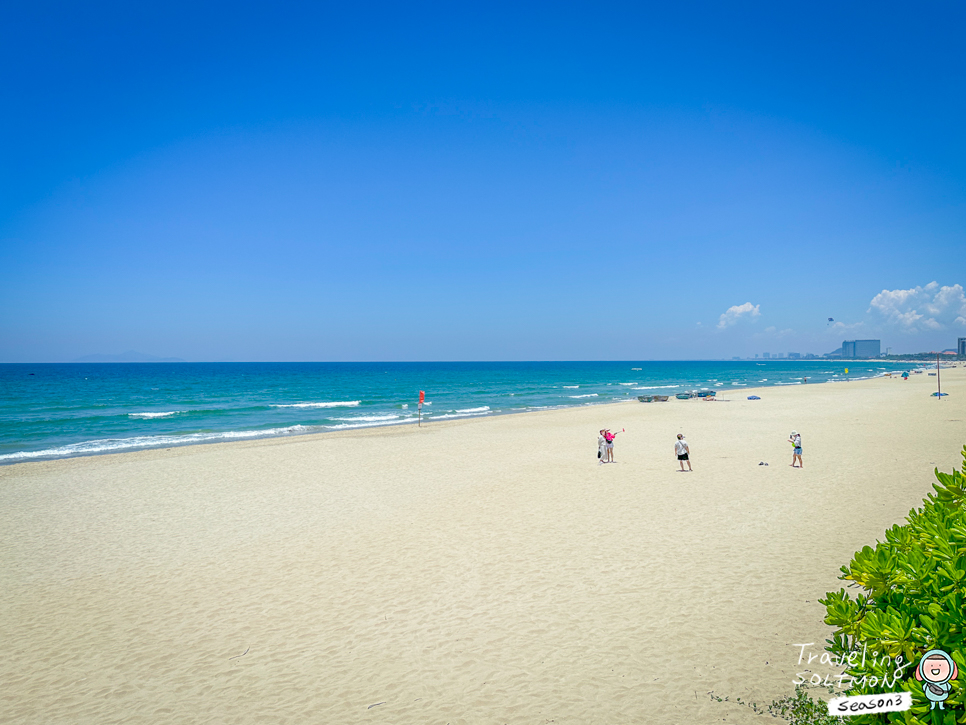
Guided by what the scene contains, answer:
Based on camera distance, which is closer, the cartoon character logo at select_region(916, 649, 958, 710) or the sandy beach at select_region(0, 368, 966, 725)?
the cartoon character logo at select_region(916, 649, 958, 710)

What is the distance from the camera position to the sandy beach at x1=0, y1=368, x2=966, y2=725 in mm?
5773

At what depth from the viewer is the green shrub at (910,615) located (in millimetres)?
2322

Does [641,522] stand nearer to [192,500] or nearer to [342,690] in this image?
[342,690]

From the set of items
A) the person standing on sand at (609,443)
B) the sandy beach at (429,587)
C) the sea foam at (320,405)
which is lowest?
the sea foam at (320,405)

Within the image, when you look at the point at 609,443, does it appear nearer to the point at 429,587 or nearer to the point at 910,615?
the point at 429,587

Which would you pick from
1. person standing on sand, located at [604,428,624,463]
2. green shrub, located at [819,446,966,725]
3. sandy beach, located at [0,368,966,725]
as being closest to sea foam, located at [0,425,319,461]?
sandy beach, located at [0,368,966,725]

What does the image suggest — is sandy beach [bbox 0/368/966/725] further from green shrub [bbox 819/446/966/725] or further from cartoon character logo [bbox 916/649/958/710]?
cartoon character logo [bbox 916/649/958/710]

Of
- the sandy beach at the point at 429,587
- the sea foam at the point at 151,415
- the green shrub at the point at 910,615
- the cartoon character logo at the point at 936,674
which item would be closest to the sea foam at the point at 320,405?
the sea foam at the point at 151,415

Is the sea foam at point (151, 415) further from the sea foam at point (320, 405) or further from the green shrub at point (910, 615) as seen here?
the green shrub at point (910, 615)

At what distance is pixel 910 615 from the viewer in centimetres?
258

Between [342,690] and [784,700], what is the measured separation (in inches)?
185

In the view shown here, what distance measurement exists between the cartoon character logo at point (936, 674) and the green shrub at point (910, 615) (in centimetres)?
3

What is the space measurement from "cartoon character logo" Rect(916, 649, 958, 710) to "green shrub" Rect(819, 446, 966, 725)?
0.10 feet

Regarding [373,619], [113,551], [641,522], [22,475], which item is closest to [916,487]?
[641,522]
